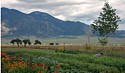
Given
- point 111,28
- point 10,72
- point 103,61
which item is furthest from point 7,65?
point 111,28

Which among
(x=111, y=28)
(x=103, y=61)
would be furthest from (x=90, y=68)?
(x=111, y=28)

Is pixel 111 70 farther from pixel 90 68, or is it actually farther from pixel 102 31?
pixel 102 31

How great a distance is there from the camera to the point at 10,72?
1502 centimetres

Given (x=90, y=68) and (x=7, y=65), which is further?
(x=90, y=68)

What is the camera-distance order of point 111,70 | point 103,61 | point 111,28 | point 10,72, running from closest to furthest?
point 10,72
point 111,70
point 103,61
point 111,28

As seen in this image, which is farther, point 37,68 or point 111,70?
point 111,70

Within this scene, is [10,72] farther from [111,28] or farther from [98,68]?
[111,28]

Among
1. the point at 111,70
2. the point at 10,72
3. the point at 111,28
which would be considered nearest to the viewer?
the point at 10,72

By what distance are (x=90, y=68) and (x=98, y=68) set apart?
1.93 ft

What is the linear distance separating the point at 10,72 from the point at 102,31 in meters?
53.7

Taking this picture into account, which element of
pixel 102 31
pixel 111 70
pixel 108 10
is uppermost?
pixel 108 10

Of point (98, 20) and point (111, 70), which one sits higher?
point (98, 20)

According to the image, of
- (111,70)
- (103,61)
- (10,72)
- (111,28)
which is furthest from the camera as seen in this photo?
(111,28)

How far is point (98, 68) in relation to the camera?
73.5 feet
